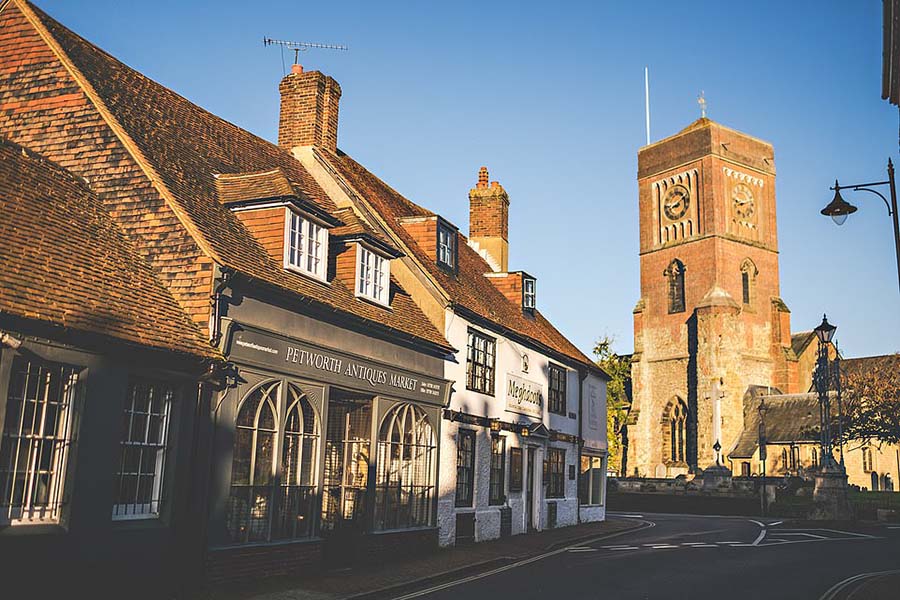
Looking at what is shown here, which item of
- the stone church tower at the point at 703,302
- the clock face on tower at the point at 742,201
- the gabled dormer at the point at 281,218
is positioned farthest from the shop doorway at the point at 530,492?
the clock face on tower at the point at 742,201

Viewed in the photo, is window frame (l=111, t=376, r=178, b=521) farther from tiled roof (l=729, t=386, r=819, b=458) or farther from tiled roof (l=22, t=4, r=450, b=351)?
tiled roof (l=729, t=386, r=819, b=458)

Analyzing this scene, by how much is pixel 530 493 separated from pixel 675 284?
44.0 meters

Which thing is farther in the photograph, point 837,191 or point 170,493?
point 837,191

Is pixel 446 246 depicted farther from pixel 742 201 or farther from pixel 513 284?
pixel 742 201

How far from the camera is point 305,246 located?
52.9ft

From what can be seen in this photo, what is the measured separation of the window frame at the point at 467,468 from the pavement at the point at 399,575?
106cm

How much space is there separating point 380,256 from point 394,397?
3025 millimetres

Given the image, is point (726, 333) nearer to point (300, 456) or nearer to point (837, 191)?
point (837, 191)

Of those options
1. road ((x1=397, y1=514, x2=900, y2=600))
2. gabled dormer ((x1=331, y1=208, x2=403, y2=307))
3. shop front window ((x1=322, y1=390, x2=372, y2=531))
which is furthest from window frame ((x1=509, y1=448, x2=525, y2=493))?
gabled dormer ((x1=331, y1=208, x2=403, y2=307))

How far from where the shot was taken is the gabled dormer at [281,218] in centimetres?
1541

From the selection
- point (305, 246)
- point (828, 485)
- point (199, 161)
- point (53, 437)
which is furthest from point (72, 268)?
point (828, 485)

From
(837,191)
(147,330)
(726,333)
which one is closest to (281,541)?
(147,330)

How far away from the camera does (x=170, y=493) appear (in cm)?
1240

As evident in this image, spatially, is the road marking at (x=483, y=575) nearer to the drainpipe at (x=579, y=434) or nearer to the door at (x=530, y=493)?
the door at (x=530, y=493)
